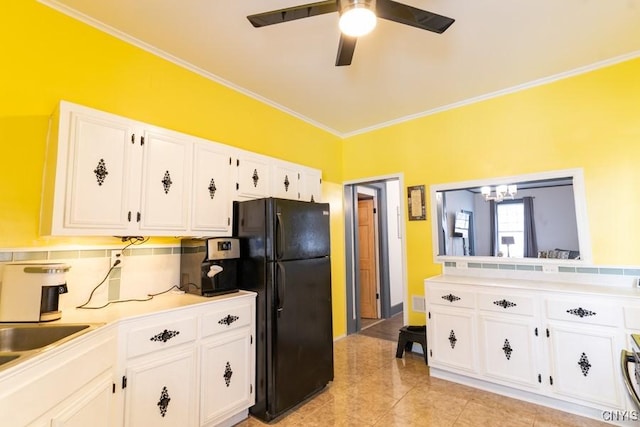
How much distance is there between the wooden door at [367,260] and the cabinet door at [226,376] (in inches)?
117

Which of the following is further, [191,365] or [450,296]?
[450,296]

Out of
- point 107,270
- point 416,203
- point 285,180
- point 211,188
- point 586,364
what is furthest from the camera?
point 416,203

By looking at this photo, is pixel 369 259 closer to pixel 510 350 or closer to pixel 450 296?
pixel 450 296

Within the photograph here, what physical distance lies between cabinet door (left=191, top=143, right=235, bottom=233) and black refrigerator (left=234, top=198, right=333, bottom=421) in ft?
0.45

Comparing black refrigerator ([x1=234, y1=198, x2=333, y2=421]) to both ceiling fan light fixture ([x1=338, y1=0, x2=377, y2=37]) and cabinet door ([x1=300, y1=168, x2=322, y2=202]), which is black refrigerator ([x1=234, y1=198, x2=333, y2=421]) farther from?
ceiling fan light fixture ([x1=338, y1=0, x2=377, y2=37])

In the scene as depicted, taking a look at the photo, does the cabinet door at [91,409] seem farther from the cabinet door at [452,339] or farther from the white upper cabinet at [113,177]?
the cabinet door at [452,339]

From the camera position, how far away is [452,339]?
2760 millimetres

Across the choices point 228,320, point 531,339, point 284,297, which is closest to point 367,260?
point 531,339

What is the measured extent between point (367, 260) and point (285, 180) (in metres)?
2.52

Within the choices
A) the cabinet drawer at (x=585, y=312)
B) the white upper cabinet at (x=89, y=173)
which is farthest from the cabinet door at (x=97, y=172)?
the cabinet drawer at (x=585, y=312)

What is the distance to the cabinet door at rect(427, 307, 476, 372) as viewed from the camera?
2666mm

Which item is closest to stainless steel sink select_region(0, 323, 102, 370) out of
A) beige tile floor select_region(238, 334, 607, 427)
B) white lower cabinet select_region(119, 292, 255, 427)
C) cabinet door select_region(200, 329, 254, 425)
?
white lower cabinet select_region(119, 292, 255, 427)

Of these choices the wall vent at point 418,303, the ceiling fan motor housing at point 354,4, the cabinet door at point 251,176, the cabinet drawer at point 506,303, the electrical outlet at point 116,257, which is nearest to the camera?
the ceiling fan motor housing at point 354,4

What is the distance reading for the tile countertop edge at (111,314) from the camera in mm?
1093
